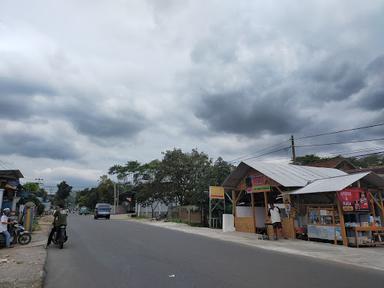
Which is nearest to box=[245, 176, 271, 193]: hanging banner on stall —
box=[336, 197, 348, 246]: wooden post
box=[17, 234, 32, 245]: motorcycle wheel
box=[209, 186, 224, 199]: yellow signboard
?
box=[209, 186, 224, 199]: yellow signboard

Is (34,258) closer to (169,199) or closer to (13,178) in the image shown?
(13,178)

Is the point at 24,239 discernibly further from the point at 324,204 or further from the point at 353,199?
the point at 353,199

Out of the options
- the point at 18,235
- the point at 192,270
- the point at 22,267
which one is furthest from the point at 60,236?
the point at 192,270

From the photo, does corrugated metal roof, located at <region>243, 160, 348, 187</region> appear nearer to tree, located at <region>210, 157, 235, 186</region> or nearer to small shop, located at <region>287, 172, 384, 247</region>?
small shop, located at <region>287, 172, 384, 247</region>

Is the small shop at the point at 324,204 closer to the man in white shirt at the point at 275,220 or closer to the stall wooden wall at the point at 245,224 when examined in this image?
the stall wooden wall at the point at 245,224

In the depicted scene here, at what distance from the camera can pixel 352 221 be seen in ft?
53.8

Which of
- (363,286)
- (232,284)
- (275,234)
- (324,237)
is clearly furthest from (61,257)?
(324,237)

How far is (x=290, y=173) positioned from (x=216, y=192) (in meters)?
6.05

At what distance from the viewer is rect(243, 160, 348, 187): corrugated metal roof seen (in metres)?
19.4

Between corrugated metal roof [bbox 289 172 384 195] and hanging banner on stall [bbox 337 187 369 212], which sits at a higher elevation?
corrugated metal roof [bbox 289 172 384 195]

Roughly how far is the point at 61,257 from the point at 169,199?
31572 millimetres

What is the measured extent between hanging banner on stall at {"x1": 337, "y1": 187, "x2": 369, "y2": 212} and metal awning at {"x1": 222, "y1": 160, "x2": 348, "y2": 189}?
10.6 ft

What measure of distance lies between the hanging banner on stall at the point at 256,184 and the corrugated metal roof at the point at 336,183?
2.97 metres

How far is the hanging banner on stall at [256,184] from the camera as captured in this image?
21183 millimetres
